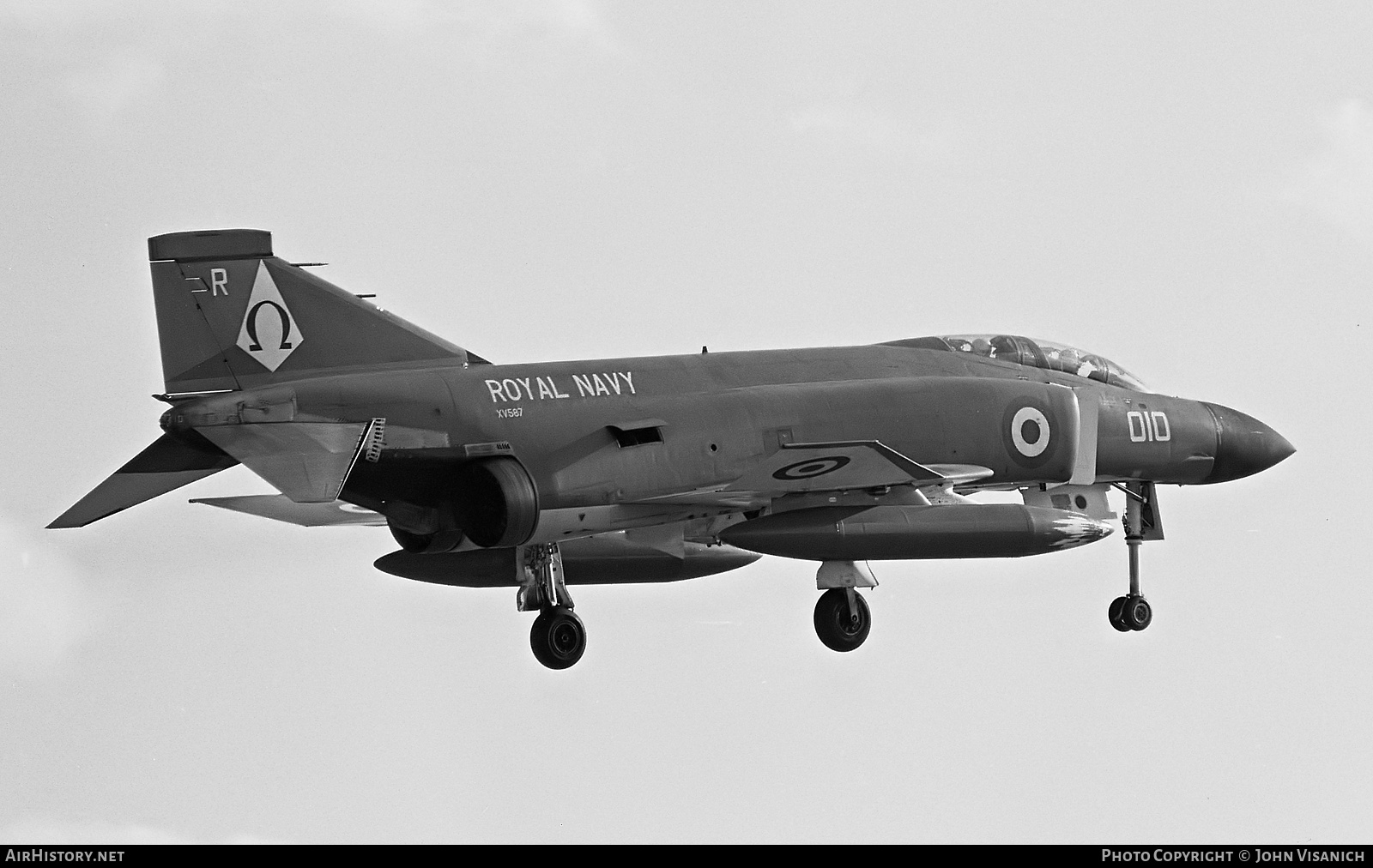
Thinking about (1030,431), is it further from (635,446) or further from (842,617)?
(635,446)

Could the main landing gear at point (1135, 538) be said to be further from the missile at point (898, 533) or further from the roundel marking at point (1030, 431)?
the missile at point (898, 533)

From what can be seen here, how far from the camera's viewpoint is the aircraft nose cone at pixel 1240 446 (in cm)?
2439

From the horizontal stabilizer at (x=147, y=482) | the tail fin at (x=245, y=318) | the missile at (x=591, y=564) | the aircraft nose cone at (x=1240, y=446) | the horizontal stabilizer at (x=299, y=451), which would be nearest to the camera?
the horizontal stabilizer at (x=299, y=451)

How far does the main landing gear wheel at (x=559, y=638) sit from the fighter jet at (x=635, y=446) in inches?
0.9

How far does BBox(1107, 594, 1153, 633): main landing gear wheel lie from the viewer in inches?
964

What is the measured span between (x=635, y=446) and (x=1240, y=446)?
7.49m

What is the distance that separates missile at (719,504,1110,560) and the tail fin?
3.98 meters

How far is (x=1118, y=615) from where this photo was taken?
24547 millimetres

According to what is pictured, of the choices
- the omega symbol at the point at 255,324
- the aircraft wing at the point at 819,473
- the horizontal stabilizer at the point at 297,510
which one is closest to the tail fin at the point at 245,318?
the omega symbol at the point at 255,324

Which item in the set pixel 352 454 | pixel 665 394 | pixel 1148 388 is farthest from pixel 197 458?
pixel 1148 388

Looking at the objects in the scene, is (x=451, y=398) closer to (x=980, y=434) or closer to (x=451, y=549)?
(x=451, y=549)

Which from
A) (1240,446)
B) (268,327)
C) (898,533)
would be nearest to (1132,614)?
(1240,446)

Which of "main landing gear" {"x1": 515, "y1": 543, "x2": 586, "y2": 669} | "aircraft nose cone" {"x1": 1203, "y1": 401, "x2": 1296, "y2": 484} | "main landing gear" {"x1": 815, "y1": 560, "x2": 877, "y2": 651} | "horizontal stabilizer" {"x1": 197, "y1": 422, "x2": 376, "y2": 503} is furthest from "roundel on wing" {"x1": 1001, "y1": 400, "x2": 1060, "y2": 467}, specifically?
"horizontal stabilizer" {"x1": 197, "y1": 422, "x2": 376, "y2": 503}

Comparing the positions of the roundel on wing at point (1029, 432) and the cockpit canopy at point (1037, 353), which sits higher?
the cockpit canopy at point (1037, 353)
